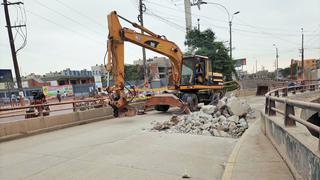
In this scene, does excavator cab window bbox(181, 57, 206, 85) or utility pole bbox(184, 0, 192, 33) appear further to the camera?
utility pole bbox(184, 0, 192, 33)

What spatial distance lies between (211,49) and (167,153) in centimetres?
3735

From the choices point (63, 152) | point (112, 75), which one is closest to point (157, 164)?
point (63, 152)

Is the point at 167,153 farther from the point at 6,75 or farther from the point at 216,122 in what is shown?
the point at 6,75

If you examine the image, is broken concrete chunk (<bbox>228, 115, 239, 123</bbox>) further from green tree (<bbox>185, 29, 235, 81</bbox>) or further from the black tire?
green tree (<bbox>185, 29, 235, 81</bbox>)

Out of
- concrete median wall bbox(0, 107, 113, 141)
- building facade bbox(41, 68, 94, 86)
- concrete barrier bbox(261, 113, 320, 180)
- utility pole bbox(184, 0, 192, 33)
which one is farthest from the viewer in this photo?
building facade bbox(41, 68, 94, 86)

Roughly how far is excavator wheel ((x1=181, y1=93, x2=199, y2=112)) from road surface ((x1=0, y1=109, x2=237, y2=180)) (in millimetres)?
6650

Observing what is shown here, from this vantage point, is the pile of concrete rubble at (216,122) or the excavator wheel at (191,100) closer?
the pile of concrete rubble at (216,122)

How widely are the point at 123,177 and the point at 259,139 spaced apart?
4.26 metres

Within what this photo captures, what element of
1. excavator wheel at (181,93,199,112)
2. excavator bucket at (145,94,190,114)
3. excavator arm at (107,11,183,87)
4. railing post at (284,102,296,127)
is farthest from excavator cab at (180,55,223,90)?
railing post at (284,102,296,127)

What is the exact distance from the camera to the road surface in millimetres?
6297

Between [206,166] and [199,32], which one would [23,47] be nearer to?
[206,166]

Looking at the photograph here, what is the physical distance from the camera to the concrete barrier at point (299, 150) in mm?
3984

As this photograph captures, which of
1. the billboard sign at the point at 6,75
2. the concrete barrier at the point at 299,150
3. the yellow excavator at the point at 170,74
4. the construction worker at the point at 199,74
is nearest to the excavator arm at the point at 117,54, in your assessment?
the yellow excavator at the point at 170,74

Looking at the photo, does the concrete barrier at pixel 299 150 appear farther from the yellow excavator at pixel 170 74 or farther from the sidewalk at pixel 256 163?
the yellow excavator at pixel 170 74
